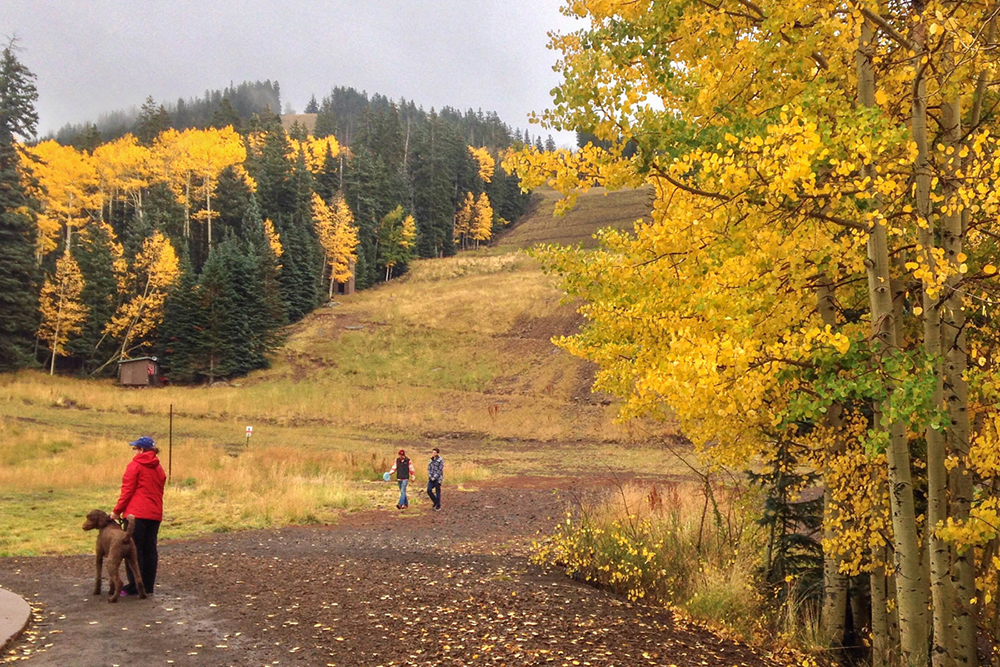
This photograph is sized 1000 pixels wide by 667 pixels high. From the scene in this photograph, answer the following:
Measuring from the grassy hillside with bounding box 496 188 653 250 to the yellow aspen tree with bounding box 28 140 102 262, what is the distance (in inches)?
1912

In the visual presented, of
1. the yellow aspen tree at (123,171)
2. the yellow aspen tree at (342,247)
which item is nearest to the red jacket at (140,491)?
the yellow aspen tree at (342,247)

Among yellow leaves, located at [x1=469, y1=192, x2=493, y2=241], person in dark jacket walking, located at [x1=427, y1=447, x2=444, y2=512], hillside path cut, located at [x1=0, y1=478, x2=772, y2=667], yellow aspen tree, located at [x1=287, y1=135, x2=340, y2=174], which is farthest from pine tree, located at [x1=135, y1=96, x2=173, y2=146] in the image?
hillside path cut, located at [x1=0, y1=478, x2=772, y2=667]

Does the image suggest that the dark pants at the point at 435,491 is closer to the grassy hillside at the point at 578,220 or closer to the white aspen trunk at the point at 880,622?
the white aspen trunk at the point at 880,622

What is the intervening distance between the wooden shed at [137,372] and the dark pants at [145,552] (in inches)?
1772

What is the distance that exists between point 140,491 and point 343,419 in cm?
3311

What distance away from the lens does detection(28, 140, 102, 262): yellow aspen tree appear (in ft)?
190

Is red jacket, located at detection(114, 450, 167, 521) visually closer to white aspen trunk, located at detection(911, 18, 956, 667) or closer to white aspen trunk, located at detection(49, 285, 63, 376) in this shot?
white aspen trunk, located at detection(911, 18, 956, 667)

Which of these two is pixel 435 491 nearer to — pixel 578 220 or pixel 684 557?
pixel 684 557

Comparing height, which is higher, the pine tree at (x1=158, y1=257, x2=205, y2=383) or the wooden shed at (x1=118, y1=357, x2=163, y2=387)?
the pine tree at (x1=158, y1=257, x2=205, y2=383)

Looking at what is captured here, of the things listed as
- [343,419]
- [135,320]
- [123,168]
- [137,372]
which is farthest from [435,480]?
[123,168]

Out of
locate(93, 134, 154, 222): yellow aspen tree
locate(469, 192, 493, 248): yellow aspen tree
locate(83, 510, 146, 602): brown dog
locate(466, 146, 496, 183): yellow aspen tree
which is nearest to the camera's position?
locate(83, 510, 146, 602): brown dog

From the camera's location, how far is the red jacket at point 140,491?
8164 millimetres

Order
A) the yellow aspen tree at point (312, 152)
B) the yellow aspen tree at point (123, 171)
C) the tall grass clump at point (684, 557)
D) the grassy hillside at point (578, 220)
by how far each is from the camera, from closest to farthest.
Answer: the tall grass clump at point (684, 557), the yellow aspen tree at point (123, 171), the yellow aspen tree at point (312, 152), the grassy hillside at point (578, 220)

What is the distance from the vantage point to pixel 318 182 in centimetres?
8388
